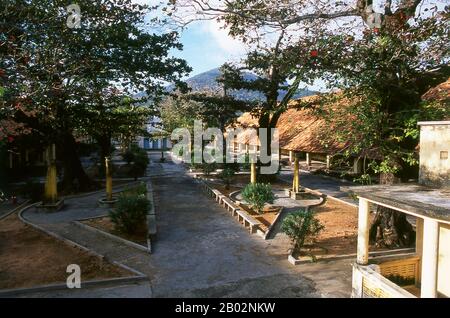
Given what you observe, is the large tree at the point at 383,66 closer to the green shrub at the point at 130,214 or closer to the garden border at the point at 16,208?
the green shrub at the point at 130,214

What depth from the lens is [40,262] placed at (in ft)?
32.9

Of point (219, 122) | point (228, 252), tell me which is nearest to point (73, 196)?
point (219, 122)

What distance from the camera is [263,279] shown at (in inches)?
356

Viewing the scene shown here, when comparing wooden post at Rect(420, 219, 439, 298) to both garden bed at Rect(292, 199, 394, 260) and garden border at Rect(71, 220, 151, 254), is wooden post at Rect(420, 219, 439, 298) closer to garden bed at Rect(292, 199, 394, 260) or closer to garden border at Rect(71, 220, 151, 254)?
garden bed at Rect(292, 199, 394, 260)

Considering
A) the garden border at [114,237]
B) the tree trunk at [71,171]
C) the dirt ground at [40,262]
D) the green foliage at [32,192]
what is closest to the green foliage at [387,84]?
the garden border at [114,237]

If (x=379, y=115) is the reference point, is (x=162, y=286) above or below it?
below

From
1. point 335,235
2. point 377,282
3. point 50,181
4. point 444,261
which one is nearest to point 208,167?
point 50,181

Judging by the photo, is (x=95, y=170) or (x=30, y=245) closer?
(x=30, y=245)

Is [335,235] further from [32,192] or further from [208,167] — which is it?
[208,167]

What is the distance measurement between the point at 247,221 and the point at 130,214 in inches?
171

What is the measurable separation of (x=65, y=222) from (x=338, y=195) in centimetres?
1368

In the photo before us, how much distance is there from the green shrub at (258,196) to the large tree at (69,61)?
7402 millimetres
